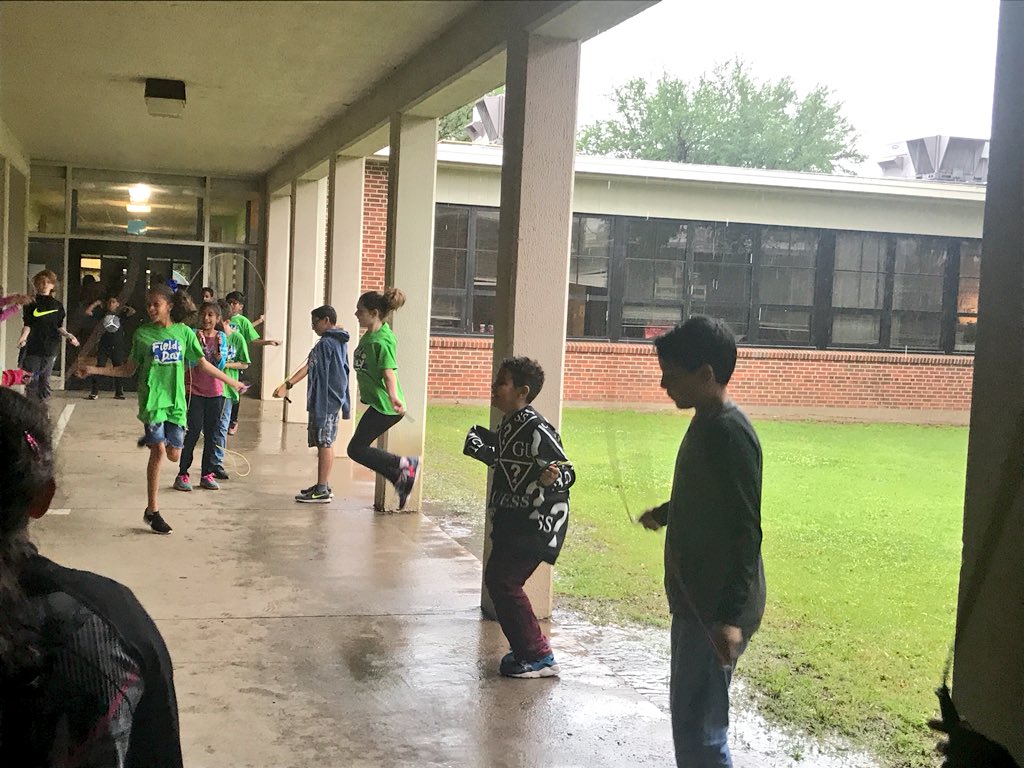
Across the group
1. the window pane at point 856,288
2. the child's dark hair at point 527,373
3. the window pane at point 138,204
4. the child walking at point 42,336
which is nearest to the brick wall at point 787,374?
the window pane at point 856,288

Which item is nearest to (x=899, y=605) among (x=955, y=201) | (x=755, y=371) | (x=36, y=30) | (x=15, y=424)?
(x=15, y=424)

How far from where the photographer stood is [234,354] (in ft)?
33.7

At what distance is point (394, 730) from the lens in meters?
4.15

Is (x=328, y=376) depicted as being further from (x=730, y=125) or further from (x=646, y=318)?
(x=730, y=125)

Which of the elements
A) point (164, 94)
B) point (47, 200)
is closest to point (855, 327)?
point (164, 94)

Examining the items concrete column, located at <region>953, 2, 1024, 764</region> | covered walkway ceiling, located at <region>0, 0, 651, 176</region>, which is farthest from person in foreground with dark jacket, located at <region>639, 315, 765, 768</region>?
covered walkway ceiling, located at <region>0, 0, 651, 176</region>

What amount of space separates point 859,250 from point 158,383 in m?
12.8

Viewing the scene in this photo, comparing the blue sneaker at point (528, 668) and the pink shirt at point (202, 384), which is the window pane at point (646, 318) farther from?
the blue sneaker at point (528, 668)

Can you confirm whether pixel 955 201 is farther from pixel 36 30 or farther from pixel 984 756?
pixel 984 756

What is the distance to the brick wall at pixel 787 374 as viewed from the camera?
1709 centimetres

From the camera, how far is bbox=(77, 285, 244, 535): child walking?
734cm

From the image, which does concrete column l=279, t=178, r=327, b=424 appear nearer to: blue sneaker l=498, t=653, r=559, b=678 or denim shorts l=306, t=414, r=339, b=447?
denim shorts l=306, t=414, r=339, b=447

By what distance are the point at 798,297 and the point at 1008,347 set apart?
15.2 m

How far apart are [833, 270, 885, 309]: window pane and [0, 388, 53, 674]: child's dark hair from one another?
16.7m
